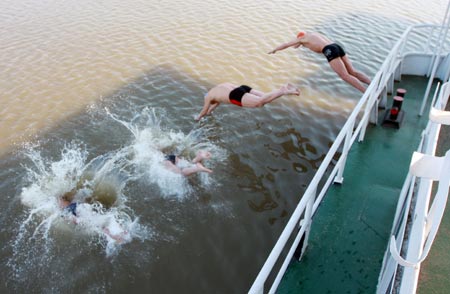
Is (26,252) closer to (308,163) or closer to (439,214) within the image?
(308,163)

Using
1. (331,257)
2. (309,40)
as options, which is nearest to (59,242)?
(331,257)

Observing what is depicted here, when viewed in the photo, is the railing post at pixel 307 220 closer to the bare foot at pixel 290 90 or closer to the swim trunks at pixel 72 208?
the bare foot at pixel 290 90

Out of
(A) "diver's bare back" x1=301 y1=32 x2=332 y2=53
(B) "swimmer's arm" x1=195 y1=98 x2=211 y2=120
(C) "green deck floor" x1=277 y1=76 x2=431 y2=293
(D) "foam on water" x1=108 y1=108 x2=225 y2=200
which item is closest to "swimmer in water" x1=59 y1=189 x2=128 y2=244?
(D) "foam on water" x1=108 y1=108 x2=225 y2=200

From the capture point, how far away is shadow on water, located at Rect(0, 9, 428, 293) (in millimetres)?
5699

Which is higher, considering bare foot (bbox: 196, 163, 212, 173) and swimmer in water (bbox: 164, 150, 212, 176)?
bare foot (bbox: 196, 163, 212, 173)

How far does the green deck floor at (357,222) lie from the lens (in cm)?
437

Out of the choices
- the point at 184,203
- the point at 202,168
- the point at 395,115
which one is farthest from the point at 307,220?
the point at 395,115

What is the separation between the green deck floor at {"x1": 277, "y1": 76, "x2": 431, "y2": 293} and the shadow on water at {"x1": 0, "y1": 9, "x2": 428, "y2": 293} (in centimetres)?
136

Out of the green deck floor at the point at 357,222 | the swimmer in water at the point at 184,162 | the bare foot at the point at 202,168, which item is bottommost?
the swimmer in water at the point at 184,162

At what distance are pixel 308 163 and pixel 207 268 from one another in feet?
10.7

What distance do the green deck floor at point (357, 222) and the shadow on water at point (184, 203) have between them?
1.36 m

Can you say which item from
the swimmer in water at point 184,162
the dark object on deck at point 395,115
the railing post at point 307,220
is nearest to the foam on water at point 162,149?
the swimmer in water at point 184,162

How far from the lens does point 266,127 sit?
29.2 ft

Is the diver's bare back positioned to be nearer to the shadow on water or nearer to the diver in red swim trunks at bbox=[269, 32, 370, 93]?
the diver in red swim trunks at bbox=[269, 32, 370, 93]
